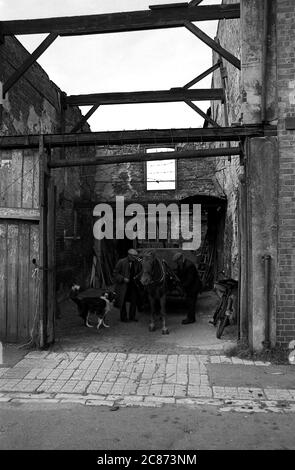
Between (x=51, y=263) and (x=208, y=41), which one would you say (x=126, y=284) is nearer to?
(x=51, y=263)

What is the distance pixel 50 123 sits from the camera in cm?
1257

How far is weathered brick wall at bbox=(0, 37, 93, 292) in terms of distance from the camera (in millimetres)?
9906

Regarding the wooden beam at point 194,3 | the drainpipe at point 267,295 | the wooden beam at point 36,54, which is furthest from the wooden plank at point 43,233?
the wooden beam at point 194,3

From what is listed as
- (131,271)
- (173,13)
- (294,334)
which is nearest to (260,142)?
(294,334)

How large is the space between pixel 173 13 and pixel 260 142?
12.5ft

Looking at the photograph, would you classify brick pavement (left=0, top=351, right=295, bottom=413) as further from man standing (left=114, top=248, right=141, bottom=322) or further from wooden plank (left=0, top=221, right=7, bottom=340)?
man standing (left=114, top=248, right=141, bottom=322)

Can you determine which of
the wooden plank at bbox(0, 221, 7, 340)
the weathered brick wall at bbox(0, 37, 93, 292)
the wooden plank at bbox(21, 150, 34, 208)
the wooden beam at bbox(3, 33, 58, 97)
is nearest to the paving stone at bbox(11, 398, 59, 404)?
the wooden plank at bbox(0, 221, 7, 340)

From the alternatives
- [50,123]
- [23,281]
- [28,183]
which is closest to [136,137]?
[28,183]

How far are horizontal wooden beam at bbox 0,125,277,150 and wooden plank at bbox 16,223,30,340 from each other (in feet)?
4.94

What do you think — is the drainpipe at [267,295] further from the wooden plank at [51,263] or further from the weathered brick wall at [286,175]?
the wooden plank at [51,263]

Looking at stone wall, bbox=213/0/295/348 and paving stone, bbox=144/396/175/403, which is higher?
stone wall, bbox=213/0/295/348

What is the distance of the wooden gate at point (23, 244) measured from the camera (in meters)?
7.95

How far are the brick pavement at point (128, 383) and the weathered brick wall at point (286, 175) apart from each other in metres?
0.94
